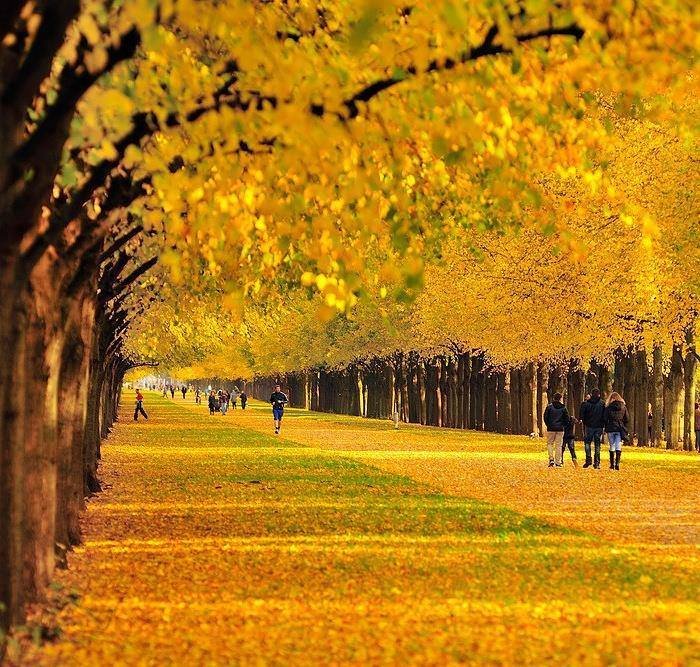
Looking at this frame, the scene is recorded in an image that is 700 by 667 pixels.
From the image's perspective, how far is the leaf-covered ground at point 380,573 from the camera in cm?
1135

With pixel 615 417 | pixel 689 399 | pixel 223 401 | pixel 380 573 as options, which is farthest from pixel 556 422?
pixel 223 401

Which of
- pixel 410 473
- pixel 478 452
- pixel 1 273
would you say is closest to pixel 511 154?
pixel 1 273

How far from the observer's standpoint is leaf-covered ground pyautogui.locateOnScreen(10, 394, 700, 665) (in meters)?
11.4

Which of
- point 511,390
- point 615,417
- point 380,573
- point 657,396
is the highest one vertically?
point 511,390

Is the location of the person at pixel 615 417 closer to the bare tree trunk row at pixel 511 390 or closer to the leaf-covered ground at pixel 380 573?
the leaf-covered ground at pixel 380 573

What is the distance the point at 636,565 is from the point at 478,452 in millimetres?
29700

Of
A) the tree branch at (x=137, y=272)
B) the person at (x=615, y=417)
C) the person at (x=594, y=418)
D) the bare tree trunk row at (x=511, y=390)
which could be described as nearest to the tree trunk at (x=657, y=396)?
the bare tree trunk row at (x=511, y=390)

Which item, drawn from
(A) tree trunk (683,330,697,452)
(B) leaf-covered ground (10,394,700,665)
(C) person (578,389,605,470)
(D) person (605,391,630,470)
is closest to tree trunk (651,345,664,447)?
(A) tree trunk (683,330,697,452)

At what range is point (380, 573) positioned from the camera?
15836 mm

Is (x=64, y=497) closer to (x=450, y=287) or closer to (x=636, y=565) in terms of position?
(x=636, y=565)

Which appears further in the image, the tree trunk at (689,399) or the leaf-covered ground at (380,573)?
the tree trunk at (689,399)

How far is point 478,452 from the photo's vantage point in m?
46.2

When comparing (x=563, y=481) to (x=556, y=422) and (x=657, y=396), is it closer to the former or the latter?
(x=556, y=422)

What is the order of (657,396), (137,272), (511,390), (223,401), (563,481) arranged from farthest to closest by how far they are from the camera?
(223,401), (511,390), (657,396), (563,481), (137,272)
